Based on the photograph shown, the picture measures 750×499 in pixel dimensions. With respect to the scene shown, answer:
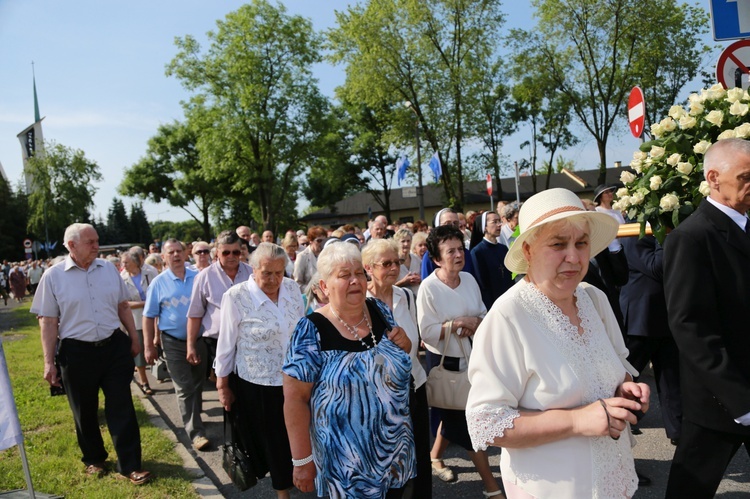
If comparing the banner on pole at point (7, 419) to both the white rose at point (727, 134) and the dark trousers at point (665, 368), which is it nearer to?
the dark trousers at point (665, 368)

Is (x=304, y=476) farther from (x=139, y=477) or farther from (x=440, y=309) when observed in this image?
(x=139, y=477)

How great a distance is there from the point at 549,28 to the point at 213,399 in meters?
30.6

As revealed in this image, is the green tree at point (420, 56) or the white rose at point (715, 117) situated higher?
the green tree at point (420, 56)

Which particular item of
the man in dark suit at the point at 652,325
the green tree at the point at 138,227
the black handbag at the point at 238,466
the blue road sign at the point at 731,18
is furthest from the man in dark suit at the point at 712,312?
the green tree at the point at 138,227

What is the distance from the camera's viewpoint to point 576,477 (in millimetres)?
1976

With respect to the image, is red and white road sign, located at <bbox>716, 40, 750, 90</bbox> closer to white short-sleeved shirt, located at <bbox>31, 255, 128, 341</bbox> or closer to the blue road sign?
the blue road sign

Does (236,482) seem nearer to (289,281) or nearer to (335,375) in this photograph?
(289,281)

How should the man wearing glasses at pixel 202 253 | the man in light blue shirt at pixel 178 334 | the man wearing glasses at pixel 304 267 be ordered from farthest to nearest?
the man wearing glasses at pixel 304 267, the man wearing glasses at pixel 202 253, the man in light blue shirt at pixel 178 334

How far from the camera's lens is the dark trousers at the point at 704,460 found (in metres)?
2.84

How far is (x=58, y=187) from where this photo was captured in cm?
4262

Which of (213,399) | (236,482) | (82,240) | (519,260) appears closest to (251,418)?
(236,482)

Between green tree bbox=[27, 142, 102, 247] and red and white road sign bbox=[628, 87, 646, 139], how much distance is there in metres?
44.0

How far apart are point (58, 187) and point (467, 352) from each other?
46.3 metres

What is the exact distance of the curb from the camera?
4.59 m
